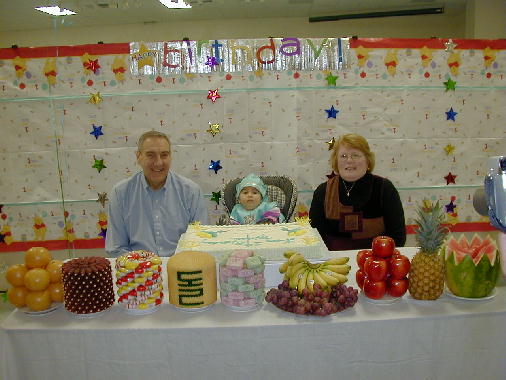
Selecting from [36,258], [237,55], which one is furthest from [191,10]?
[36,258]

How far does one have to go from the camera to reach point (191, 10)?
278 inches

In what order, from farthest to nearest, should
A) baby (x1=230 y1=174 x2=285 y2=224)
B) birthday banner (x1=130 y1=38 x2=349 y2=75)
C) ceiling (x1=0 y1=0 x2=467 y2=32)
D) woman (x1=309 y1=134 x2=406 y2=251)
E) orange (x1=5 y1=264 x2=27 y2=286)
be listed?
ceiling (x1=0 y1=0 x2=467 y2=32) → birthday banner (x1=130 y1=38 x2=349 y2=75) → baby (x1=230 y1=174 x2=285 y2=224) → woman (x1=309 y1=134 x2=406 y2=251) → orange (x1=5 y1=264 x2=27 y2=286)

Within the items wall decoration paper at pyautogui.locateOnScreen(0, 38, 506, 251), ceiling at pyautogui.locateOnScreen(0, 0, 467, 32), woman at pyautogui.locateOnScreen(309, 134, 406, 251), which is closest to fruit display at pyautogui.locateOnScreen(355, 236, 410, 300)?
woman at pyautogui.locateOnScreen(309, 134, 406, 251)

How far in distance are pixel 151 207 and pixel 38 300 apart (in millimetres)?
1300

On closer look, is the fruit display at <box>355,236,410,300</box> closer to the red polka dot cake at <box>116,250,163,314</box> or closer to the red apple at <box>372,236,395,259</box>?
the red apple at <box>372,236,395,259</box>

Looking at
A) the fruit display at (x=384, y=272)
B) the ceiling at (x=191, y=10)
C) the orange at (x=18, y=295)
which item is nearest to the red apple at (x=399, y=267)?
the fruit display at (x=384, y=272)

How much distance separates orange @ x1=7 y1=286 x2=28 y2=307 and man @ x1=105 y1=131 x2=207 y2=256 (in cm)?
112

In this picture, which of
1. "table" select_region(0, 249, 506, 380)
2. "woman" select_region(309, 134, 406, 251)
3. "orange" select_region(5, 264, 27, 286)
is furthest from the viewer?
"woman" select_region(309, 134, 406, 251)

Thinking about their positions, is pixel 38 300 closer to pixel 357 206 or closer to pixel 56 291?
pixel 56 291

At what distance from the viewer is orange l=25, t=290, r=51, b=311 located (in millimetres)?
1436

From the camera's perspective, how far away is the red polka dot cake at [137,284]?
4.64 ft

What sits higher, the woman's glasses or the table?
the woman's glasses

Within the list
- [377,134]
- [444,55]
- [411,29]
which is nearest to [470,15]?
[411,29]

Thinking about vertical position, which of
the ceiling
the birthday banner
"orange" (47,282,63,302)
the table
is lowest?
the table
